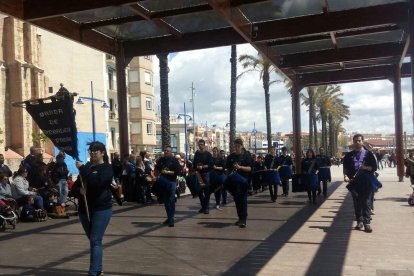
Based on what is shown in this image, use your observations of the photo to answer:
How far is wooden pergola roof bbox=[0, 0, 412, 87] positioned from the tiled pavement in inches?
184

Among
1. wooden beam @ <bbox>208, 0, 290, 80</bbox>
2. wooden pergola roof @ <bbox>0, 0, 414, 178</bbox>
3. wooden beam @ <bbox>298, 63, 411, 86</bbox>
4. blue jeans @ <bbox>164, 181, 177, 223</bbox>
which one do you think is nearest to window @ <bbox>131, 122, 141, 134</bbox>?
wooden beam @ <bbox>298, 63, 411, 86</bbox>

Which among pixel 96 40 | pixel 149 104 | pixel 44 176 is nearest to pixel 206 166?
pixel 44 176

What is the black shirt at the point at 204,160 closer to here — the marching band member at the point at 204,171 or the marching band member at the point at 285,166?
the marching band member at the point at 204,171

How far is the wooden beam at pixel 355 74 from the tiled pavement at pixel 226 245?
347 inches

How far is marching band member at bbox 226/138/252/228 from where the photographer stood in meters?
10.4

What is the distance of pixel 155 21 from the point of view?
44.1 feet

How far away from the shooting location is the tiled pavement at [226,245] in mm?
6688

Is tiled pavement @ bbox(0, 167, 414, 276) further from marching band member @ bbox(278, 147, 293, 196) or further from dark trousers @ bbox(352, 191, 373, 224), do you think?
marching band member @ bbox(278, 147, 293, 196)

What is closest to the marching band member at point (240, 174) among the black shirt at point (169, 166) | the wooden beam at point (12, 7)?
the black shirt at point (169, 166)

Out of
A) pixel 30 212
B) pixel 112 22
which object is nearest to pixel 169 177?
pixel 30 212

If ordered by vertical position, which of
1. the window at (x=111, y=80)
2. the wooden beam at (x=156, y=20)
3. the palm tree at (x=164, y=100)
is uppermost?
the window at (x=111, y=80)

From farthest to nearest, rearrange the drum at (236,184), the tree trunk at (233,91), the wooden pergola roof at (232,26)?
the tree trunk at (233,91), the wooden pergola roof at (232,26), the drum at (236,184)

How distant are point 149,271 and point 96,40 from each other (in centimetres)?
958

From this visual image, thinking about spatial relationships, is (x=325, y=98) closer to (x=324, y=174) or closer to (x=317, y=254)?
(x=324, y=174)
